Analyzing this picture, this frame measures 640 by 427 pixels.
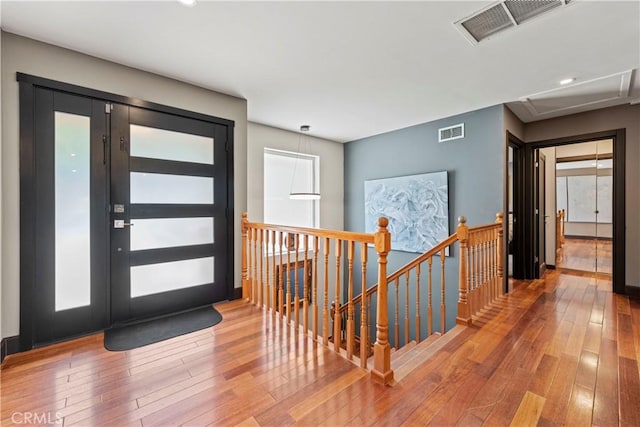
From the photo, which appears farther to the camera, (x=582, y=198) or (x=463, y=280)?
(x=582, y=198)

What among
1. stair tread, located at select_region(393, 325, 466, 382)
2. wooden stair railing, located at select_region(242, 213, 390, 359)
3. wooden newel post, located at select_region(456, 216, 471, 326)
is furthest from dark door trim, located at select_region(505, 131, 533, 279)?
wooden stair railing, located at select_region(242, 213, 390, 359)

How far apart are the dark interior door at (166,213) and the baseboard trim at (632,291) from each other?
5141 mm

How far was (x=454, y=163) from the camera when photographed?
4.15 meters

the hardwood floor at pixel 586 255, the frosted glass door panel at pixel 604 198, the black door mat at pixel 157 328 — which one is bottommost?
the black door mat at pixel 157 328

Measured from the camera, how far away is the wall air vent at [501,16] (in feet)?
6.17

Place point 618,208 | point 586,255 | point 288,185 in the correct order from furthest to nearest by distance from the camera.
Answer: point 586,255
point 288,185
point 618,208

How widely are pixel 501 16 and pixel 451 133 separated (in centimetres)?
227

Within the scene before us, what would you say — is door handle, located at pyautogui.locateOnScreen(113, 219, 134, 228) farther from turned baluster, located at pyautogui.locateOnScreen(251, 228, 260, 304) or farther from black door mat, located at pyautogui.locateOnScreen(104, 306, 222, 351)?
turned baluster, located at pyautogui.locateOnScreen(251, 228, 260, 304)

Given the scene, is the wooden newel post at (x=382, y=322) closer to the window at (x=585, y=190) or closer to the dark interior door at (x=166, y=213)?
the dark interior door at (x=166, y=213)

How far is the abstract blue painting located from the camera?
14.0 feet

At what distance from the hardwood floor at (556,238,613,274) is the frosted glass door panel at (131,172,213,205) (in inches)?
232

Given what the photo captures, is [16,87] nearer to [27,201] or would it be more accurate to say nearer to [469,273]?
[27,201]

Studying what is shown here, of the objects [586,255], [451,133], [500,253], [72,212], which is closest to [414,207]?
[451,133]

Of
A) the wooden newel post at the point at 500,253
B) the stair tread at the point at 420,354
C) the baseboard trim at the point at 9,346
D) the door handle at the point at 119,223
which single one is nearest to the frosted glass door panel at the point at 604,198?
the wooden newel post at the point at 500,253
